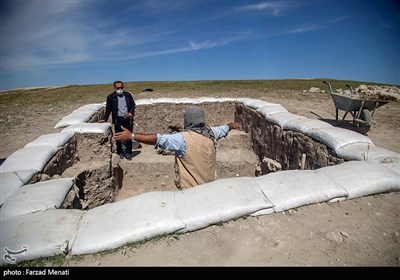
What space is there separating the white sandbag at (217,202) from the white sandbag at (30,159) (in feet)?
6.23

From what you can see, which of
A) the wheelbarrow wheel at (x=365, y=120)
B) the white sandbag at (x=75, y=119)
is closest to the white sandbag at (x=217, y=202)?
the white sandbag at (x=75, y=119)

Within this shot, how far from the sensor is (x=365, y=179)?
8.05 ft

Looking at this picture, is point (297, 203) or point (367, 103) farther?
point (367, 103)

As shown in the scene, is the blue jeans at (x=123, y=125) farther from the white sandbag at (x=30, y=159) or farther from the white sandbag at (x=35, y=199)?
the white sandbag at (x=35, y=199)

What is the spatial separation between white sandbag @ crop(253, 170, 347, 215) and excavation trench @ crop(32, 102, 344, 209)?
4.08 ft

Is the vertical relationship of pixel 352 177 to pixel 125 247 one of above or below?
above

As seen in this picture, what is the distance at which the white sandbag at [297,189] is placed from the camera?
2.24 meters

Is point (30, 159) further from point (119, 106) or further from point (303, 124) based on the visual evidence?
point (303, 124)

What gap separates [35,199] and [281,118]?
4741 mm

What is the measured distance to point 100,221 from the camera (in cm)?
198

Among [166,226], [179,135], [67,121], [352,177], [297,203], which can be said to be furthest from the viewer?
[67,121]

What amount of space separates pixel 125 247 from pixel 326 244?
1.47m

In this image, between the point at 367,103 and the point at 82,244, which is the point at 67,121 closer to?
the point at 82,244
